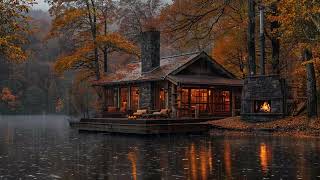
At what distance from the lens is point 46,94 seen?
115375 mm

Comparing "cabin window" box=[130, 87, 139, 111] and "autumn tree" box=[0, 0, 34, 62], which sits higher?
"autumn tree" box=[0, 0, 34, 62]

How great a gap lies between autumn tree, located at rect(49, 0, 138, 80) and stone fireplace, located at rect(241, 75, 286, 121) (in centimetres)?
1737

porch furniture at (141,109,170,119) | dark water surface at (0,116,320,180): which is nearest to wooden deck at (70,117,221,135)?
porch furniture at (141,109,170,119)

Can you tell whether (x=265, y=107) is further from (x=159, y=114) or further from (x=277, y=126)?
(x=159, y=114)

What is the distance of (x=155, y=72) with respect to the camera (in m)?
40.9

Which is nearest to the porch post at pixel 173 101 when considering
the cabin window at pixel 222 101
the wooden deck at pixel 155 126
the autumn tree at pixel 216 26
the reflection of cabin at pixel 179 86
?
the reflection of cabin at pixel 179 86

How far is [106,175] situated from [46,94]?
105 m

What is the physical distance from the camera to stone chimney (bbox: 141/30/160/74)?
139 ft

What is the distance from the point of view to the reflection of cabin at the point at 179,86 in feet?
127

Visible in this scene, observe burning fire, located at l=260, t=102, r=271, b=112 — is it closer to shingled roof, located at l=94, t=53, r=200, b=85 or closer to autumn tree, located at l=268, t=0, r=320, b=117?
autumn tree, located at l=268, t=0, r=320, b=117

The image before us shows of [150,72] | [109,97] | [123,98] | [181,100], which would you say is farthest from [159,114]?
[109,97]

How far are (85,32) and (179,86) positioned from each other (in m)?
17.0

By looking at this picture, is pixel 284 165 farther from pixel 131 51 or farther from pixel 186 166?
pixel 131 51

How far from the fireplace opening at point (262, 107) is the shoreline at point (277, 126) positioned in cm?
124
